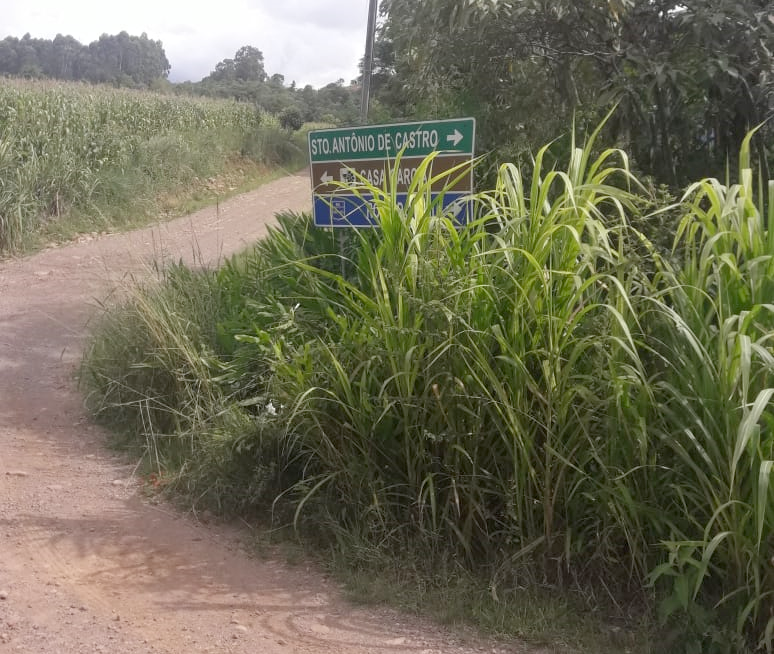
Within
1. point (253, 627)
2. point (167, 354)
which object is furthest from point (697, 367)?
point (167, 354)

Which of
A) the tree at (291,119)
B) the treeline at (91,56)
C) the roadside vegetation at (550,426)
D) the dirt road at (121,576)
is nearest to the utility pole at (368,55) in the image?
the dirt road at (121,576)

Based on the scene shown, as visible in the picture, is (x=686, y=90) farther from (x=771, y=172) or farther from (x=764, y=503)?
(x=764, y=503)

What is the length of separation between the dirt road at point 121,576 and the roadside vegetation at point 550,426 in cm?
25

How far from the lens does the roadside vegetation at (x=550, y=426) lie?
3322 millimetres

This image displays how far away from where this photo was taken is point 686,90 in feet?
17.8

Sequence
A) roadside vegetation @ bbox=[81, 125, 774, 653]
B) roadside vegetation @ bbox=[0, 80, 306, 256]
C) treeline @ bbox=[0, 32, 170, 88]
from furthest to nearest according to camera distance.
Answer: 1. treeline @ bbox=[0, 32, 170, 88]
2. roadside vegetation @ bbox=[0, 80, 306, 256]
3. roadside vegetation @ bbox=[81, 125, 774, 653]

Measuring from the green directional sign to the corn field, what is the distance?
7.49 meters

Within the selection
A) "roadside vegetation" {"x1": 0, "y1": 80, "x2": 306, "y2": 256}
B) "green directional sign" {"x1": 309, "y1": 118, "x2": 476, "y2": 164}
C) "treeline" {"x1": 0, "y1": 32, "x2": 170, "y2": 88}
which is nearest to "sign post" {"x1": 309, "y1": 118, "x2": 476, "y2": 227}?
"green directional sign" {"x1": 309, "y1": 118, "x2": 476, "y2": 164}

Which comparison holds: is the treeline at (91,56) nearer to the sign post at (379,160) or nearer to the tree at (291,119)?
the tree at (291,119)

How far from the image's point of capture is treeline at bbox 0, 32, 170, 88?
49156 mm

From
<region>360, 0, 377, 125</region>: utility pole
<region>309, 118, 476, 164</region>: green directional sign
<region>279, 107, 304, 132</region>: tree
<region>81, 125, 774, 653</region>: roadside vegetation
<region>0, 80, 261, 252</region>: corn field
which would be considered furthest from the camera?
<region>279, 107, 304, 132</region>: tree

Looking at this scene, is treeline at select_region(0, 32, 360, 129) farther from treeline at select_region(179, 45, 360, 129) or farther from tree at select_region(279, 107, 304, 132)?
tree at select_region(279, 107, 304, 132)

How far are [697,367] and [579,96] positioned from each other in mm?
3889

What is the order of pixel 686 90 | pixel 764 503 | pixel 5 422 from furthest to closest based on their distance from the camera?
pixel 5 422 → pixel 686 90 → pixel 764 503
